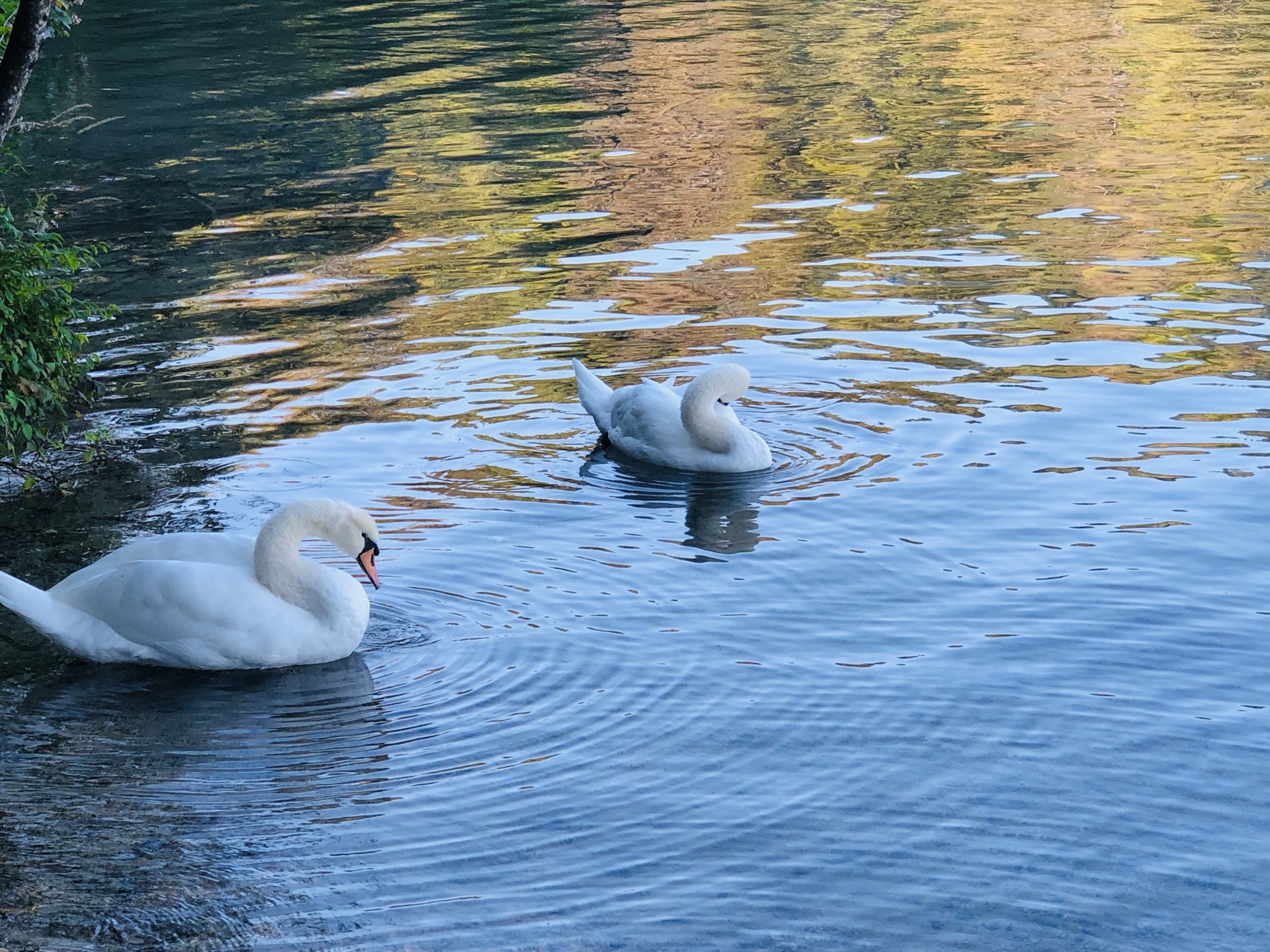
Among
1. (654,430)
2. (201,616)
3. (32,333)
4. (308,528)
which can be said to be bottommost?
(654,430)

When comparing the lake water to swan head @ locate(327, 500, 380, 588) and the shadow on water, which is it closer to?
the shadow on water

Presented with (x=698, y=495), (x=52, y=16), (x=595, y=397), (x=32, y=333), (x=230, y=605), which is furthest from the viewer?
(x=595, y=397)

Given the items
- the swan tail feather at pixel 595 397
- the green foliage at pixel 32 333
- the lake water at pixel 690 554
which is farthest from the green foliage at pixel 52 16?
the swan tail feather at pixel 595 397

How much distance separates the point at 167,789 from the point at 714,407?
19.1 ft

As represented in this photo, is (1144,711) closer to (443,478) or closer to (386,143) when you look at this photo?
(443,478)

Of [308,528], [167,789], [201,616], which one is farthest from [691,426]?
[167,789]

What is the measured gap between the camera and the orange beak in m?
9.28

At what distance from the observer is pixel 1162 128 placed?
2622 cm

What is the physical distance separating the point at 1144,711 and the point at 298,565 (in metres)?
4.45

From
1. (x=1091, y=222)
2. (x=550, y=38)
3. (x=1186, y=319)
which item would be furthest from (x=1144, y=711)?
(x=550, y=38)

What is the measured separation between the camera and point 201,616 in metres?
9.03

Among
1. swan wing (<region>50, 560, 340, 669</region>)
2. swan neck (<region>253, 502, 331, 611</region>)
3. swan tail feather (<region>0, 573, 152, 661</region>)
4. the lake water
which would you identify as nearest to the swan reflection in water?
the lake water

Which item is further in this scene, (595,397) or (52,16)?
(595,397)

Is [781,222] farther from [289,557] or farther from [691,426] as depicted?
[289,557]
